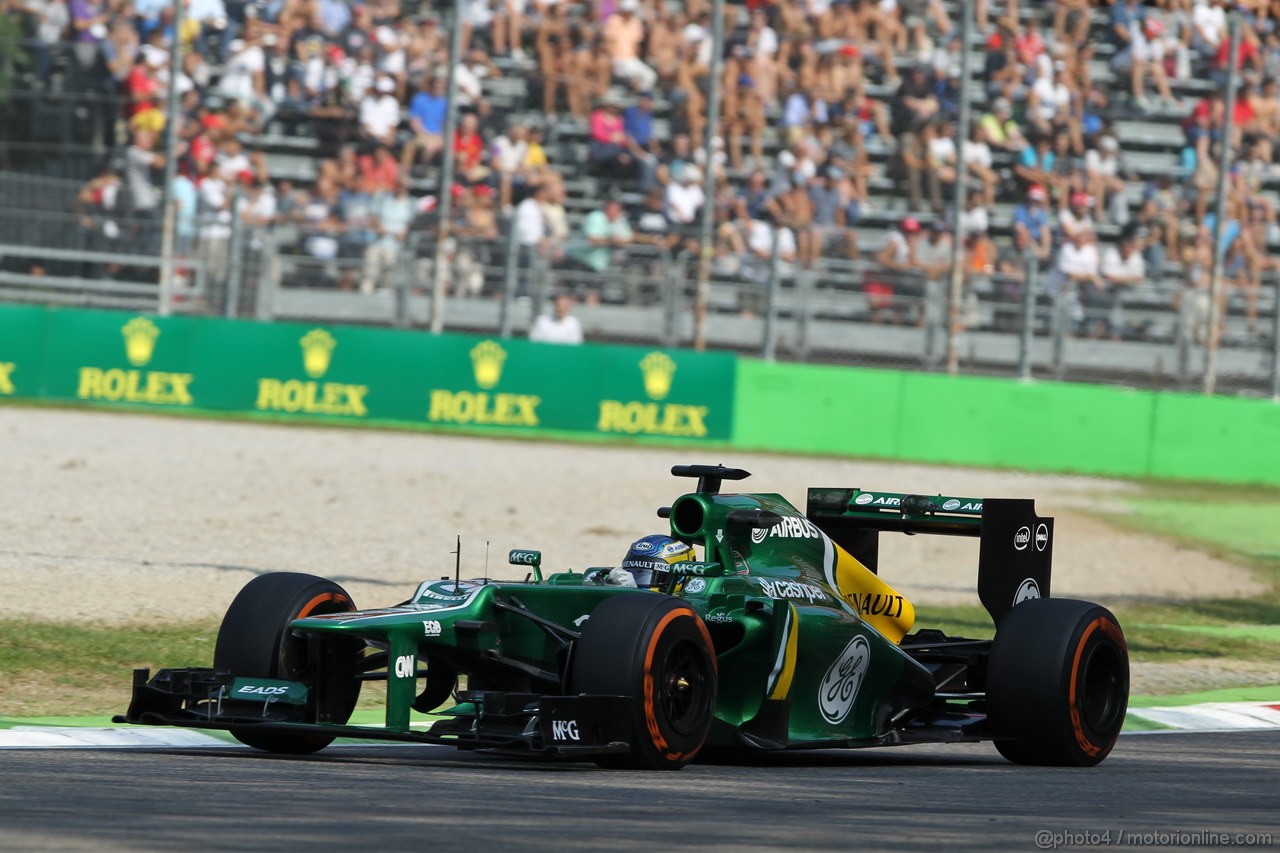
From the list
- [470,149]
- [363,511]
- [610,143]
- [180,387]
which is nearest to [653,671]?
[363,511]

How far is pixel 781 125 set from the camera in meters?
24.1

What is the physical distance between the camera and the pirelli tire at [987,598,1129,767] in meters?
7.59

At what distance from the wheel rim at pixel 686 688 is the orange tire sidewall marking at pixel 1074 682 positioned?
159 centimetres

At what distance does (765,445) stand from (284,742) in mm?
15612

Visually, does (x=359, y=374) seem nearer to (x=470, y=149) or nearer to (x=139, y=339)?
(x=139, y=339)

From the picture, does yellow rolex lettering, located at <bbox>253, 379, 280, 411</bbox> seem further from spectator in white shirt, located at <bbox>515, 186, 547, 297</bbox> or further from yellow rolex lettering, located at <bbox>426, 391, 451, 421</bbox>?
spectator in white shirt, located at <bbox>515, 186, 547, 297</bbox>

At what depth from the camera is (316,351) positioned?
2189 cm

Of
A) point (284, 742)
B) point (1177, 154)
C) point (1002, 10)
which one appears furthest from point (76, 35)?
point (284, 742)

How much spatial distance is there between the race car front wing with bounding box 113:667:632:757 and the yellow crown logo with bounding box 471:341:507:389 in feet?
49.7

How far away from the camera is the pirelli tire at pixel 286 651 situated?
22.5 feet

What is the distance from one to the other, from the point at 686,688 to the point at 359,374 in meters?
15.5

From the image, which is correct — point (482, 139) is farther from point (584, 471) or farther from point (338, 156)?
point (584, 471)

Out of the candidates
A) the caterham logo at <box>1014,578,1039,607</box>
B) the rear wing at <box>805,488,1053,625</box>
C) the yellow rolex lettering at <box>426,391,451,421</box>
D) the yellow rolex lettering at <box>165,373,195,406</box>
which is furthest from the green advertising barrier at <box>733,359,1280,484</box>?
the caterham logo at <box>1014,578,1039,607</box>

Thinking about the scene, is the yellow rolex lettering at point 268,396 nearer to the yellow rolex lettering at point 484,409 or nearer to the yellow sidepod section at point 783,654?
the yellow rolex lettering at point 484,409
